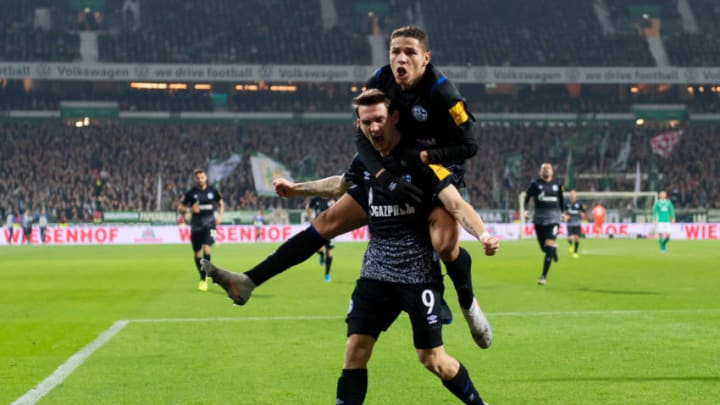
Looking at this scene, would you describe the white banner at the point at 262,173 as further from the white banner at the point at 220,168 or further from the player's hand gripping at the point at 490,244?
the player's hand gripping at the point at 490,244

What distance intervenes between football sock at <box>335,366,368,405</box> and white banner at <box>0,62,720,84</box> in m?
55.2

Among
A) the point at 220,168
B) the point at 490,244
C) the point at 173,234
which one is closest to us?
the point at 490,244

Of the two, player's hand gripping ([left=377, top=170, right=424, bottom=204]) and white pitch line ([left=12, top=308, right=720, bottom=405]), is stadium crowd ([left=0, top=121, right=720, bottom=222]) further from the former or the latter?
player's hand gripping ([left=377, top=170, right=424, bottom=204])

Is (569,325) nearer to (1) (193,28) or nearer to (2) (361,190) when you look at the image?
(2) (361,190)

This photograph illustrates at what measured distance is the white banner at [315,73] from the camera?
197 feet

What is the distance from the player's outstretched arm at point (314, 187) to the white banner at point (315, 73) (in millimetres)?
54402

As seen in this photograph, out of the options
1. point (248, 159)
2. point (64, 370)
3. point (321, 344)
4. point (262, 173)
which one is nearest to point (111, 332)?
point (321, 344)

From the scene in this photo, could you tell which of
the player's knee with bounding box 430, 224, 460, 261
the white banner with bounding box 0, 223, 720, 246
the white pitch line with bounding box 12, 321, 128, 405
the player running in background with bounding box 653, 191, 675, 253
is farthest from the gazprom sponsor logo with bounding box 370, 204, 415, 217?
the white banner with bounding box 0, 223, 720, 246

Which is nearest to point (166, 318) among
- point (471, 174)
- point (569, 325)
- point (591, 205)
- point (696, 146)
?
point (569, 325)

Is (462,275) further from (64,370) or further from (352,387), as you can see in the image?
(64,370)

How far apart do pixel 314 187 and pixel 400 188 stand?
92 centimetres

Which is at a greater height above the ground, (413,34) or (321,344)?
(413,34)

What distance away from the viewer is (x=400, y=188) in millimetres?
5613

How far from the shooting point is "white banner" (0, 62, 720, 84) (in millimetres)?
59969
